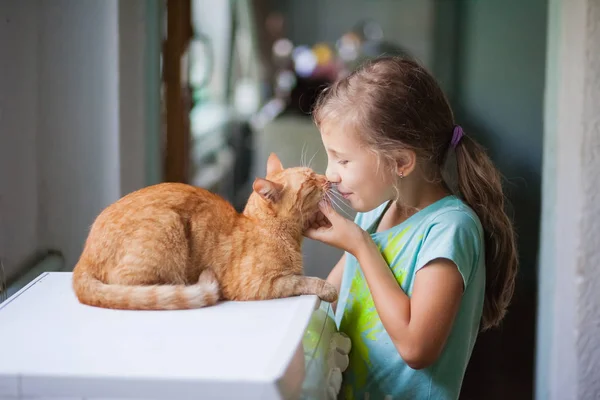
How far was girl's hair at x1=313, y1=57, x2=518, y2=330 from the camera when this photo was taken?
3.62ft

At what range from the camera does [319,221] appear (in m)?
1.18

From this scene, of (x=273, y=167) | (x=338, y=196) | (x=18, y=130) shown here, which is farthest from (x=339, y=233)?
(x=18, y=130)

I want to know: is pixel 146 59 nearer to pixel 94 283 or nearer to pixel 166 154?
pixel 166 154

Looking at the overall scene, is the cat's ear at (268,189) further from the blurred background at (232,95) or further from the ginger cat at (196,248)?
the blurred background at (232,95)

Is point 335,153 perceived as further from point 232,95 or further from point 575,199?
point 232,95

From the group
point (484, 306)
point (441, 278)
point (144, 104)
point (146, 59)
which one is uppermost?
point (146, 59)

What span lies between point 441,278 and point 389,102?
0.93 ft

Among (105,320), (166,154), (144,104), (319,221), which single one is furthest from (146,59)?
(105,320)

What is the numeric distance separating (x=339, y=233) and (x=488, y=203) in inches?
10.4

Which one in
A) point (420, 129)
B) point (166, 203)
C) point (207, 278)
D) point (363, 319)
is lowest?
point (363, 319)

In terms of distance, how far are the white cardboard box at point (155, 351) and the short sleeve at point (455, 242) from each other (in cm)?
20

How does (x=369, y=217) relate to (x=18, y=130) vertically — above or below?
below

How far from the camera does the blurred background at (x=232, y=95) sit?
159 centimetres

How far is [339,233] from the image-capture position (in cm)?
110
